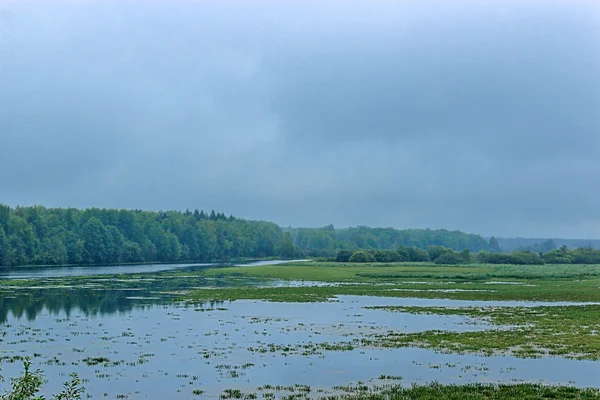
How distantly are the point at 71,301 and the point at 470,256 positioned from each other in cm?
14214

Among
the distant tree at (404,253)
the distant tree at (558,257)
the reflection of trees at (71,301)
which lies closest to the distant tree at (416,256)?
the distant tree at (404,253)

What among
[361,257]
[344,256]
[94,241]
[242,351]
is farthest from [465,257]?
[242,351]

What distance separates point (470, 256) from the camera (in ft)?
597

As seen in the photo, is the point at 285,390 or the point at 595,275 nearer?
the point at 285,390

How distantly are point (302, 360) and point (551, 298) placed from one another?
4369 cm

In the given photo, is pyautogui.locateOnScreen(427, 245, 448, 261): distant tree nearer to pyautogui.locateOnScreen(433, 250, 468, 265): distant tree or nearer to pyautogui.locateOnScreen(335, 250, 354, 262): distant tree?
pyautogui.locateOnScreen(433, 250, 468, 265): distant tree

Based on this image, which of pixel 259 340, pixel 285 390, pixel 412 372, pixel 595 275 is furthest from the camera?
pixel 595 275

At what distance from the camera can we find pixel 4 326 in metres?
42.9

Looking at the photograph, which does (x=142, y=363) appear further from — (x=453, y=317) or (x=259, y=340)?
(x=453, y=317)

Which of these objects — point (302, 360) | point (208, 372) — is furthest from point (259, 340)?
point (208, 372)

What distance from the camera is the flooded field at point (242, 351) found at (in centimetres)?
2617

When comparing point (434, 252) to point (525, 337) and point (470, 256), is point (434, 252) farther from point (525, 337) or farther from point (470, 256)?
point (525, 337)

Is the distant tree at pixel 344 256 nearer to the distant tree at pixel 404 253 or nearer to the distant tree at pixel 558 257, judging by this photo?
the distant tree at pixel 404 253

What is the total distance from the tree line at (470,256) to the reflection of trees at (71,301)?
110359mm
